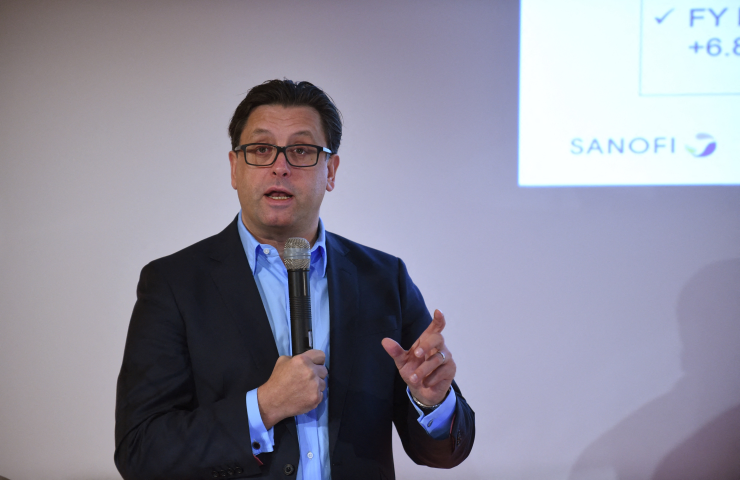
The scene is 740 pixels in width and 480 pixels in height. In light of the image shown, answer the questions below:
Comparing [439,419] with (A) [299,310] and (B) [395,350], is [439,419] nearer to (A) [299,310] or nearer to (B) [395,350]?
(B) [395,350]

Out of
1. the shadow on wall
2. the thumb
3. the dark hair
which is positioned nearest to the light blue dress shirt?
the thumb

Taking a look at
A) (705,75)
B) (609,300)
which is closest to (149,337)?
(609,300)

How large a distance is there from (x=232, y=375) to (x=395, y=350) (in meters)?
0.48

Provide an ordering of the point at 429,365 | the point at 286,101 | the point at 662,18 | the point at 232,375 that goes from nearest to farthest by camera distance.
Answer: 1. the point at 429,365
2. the point at 232,375
3. the point at 286,101
4. the point at 662,18

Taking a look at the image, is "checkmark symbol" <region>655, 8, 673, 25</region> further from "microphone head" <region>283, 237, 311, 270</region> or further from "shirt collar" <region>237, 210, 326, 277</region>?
"microphone head" <region>283, 237, 311, 270</region>

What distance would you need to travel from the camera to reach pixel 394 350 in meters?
1.37

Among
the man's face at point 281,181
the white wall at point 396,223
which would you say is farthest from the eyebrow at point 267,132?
the white wall at point 396,223

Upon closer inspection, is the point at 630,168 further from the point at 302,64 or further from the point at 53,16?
the point at 53,16

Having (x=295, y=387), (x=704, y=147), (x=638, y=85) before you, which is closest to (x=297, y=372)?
(x=295, y=387)

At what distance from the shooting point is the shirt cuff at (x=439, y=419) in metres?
1.54

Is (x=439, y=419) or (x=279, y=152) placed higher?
(x=279, y=152)

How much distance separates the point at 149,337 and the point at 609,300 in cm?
275

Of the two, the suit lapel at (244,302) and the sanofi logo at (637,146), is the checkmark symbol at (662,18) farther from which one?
the suit lapel at (244,302)

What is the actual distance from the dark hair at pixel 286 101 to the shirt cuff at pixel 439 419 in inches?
36.3
